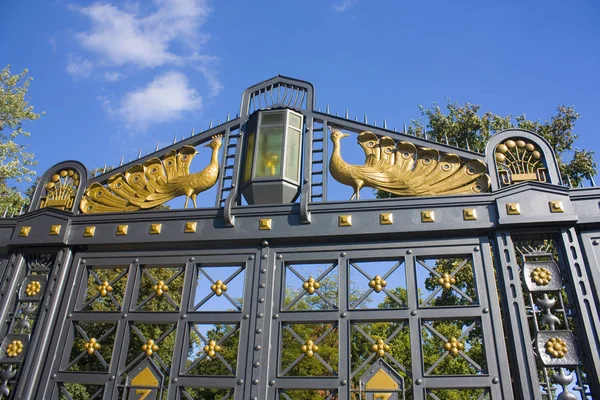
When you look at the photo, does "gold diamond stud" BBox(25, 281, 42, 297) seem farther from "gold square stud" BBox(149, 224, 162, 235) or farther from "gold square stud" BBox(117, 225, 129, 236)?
"gold square stud" BBox(149, 224, 162, 235)

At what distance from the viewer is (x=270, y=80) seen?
6.24 metres

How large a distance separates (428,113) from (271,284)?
11.4 meters

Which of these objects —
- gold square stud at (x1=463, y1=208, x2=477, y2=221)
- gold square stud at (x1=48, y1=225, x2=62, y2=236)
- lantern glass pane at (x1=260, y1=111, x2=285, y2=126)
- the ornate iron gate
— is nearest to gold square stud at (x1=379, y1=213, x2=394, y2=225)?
the ornate iron gate

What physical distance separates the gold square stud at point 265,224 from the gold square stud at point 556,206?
9.25 feet

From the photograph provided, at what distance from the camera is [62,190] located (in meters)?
6.14

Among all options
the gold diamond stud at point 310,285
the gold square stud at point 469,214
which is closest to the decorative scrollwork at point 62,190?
the gold diamond stud at point 310,285

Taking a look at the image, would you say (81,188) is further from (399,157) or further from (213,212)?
(399,157)

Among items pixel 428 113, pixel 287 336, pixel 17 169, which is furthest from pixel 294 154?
pixel 287 336

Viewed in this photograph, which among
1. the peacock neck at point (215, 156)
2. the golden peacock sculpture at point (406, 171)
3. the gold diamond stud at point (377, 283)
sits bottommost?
the gold diamond stud at point (377, 283)

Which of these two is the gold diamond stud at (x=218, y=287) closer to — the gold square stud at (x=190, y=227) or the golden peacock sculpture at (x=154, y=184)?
the gold square stud at (x=190, y=227)

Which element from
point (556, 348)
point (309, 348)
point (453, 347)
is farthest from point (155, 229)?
point (556, 348)

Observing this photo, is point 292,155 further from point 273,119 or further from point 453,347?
point 453,347

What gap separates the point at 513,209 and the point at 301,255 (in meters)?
2.17

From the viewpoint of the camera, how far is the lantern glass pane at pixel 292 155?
5.53m
